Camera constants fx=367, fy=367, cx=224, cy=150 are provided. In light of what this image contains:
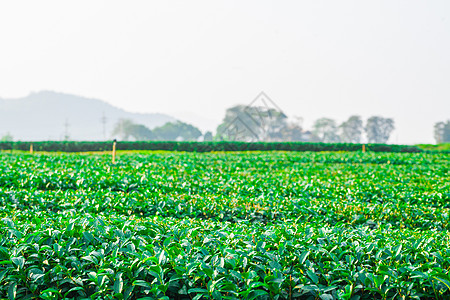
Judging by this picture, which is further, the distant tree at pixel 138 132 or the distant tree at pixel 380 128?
the distant tree at pixel 138 132

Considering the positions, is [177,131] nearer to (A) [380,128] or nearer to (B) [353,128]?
(B) [353,128]

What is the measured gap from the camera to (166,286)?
97.3 inches

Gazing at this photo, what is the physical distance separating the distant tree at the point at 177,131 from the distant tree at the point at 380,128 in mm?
49857

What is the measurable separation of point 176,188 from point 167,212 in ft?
6.30

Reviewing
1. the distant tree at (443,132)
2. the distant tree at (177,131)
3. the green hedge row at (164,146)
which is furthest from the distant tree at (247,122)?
the green hedge row at (164,146)

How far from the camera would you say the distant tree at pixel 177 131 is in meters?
114

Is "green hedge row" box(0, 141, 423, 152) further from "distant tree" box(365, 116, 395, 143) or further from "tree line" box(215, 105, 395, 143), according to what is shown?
"distant tree" box(365, 116, 395, 143)

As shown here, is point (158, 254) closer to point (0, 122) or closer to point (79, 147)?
point (79, 147)

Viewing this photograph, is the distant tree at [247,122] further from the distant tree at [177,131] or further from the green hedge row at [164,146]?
the green hedge row at [164,146]

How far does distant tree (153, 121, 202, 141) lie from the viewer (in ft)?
374

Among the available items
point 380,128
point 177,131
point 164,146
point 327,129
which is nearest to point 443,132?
point 380,128

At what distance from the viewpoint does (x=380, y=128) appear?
10312 cm

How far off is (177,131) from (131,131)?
14.0 m

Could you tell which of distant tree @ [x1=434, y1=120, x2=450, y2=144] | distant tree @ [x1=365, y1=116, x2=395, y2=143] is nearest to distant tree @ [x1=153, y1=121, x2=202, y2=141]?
distant tree @ [x1=365, y1=116, x2=395, y2=143]
